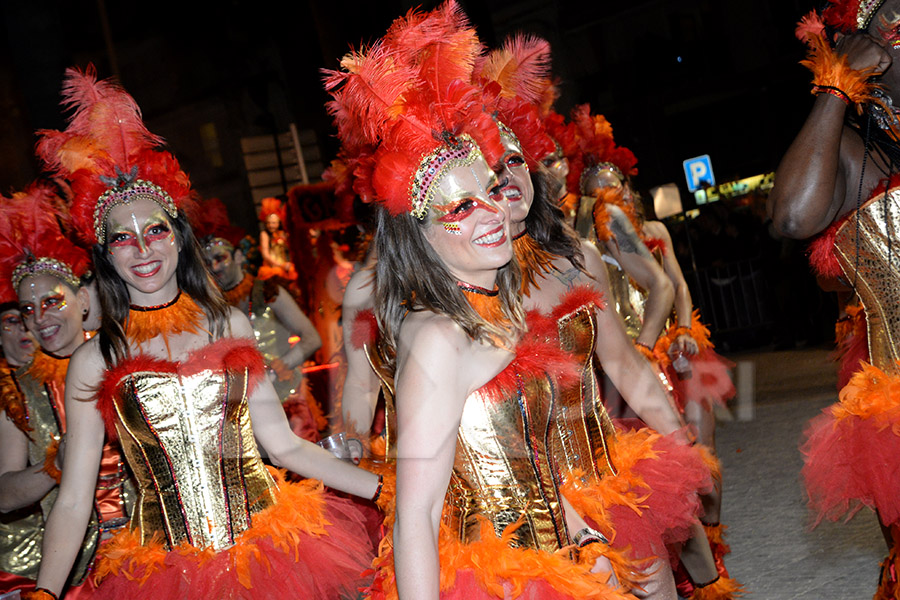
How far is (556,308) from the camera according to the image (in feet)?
8.10

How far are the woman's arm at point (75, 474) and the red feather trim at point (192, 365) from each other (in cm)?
5

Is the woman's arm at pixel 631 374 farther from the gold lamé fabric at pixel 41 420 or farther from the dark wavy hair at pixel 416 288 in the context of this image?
the gold lamé fabric at pixel 41 420

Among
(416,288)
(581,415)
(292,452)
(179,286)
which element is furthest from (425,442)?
(179,286)

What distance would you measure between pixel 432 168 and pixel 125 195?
1.40 metres

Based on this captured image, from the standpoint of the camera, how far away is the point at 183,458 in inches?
110

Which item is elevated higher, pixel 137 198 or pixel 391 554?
pixel 137 198

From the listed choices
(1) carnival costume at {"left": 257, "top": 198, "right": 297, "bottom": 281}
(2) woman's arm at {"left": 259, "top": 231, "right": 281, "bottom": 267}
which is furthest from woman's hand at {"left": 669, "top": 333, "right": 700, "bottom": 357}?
(2) woman's arm at {"left": 259, "top": 231, "right": 281, "bottom": 267}

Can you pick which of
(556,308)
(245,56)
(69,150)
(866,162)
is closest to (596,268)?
(556,308)

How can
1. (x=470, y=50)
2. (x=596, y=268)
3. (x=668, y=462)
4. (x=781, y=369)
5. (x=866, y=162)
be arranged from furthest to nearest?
(x=781, y=369), (x=596, y=268), (x=668, y=462), (x=866, y=162), (x=470, y=50)

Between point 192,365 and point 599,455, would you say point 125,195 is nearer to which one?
point 192,365

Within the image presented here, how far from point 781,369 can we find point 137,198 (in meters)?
3.22

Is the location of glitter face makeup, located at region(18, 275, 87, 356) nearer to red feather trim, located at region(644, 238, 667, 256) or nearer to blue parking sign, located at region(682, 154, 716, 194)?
blue parking sign, located at region(682, 154, 716, 194)

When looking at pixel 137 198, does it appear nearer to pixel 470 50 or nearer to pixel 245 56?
pixel 470 50

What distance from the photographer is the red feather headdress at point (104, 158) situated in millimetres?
2951
